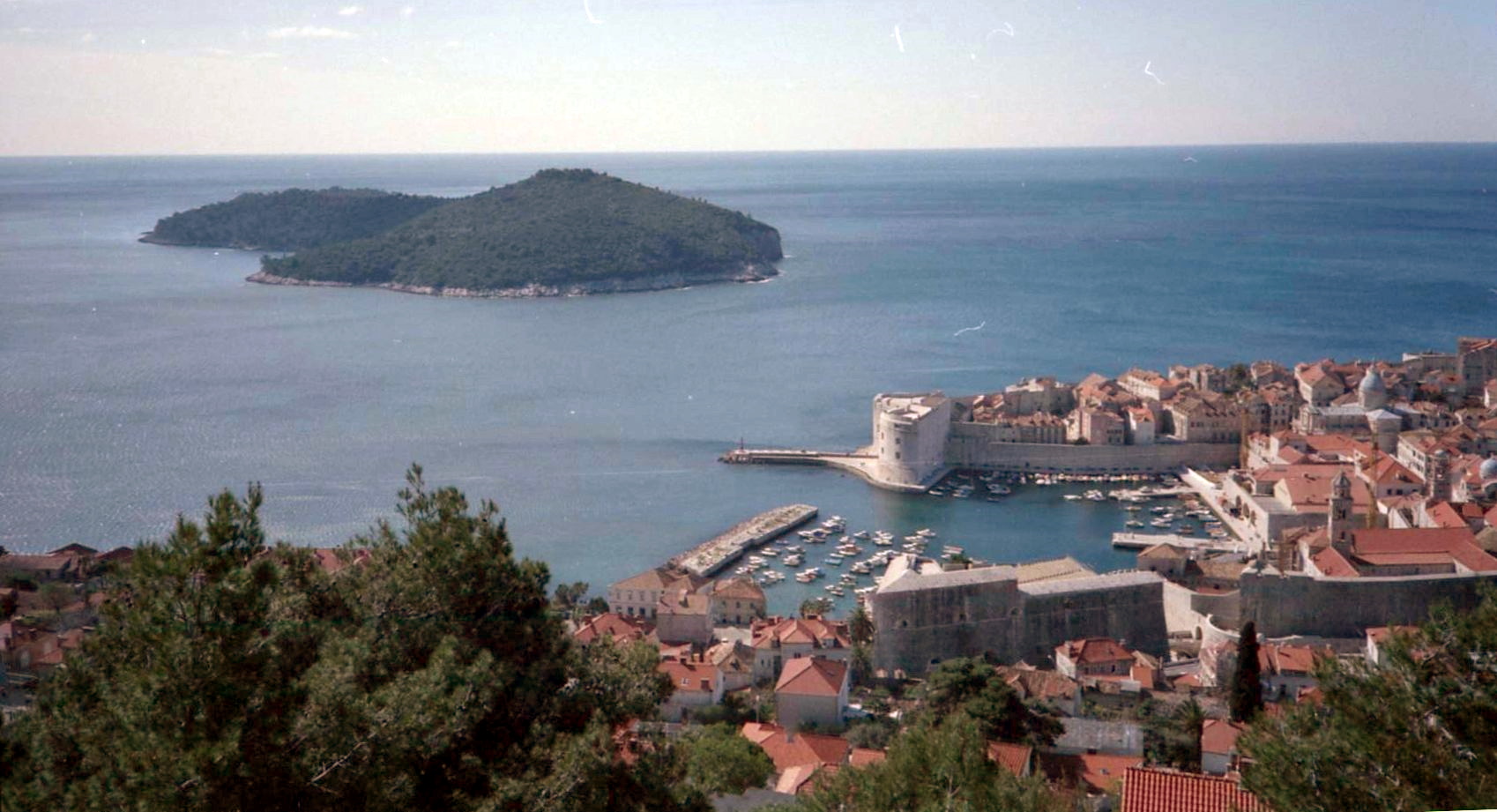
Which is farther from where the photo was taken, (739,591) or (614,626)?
(739,591)

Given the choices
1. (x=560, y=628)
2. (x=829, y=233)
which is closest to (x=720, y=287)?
(x=829, y=233)

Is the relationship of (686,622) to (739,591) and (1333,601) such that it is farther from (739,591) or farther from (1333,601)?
(1333,601)

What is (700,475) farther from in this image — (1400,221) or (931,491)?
(1400,221)

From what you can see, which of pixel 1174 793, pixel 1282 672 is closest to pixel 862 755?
pixel 1174 793

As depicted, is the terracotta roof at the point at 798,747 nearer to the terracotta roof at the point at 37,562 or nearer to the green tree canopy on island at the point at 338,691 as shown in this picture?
the green tree canopy on island at the point at 338,691

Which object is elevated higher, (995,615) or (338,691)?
Answer: (338,691)

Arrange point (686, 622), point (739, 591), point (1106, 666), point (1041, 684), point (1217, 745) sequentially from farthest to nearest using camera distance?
point (739, 591) < point (686, 622) < point (1106, 666) < point (1041, 684) < point (1217, 745)

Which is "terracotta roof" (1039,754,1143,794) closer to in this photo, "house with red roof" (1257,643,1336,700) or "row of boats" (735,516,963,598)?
"house with red roof" (1257,643,1336,700)

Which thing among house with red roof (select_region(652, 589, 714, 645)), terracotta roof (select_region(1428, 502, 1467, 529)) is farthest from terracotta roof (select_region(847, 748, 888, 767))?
terracotta roof (select_region(1428, 502, 1467, 529))
